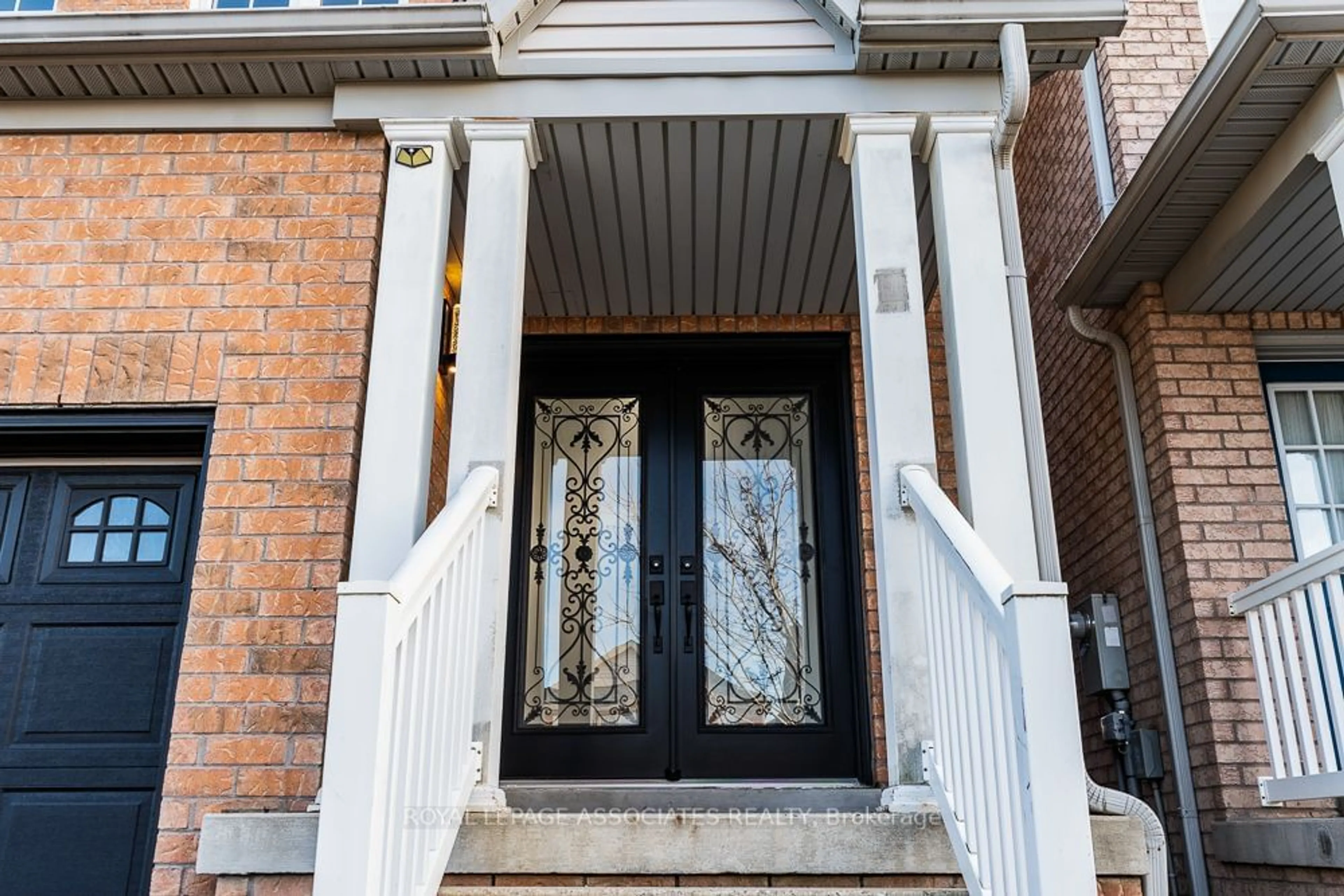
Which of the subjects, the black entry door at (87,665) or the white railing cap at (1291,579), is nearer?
the black entry door at (87,665)

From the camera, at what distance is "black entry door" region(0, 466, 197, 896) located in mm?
3152

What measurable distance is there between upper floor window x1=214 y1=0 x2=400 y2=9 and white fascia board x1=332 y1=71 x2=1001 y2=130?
0.52 m

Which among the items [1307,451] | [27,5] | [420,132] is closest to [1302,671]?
[1307,451]

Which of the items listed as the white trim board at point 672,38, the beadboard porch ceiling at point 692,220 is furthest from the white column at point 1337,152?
the white trim board at point 672,38

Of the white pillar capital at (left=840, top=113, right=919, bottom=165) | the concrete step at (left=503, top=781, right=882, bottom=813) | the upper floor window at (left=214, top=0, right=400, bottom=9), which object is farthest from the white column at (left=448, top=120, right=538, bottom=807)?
the white pillar capital at (left=840, top=113, right=919, bottom=165)

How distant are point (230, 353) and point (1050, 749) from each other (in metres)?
2.63

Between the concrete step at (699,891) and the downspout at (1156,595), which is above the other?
the downspout at (1156,595)

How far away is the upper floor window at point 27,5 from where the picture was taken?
382 centimetres

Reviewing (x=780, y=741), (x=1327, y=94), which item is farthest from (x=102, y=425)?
(x=1327, y=94)

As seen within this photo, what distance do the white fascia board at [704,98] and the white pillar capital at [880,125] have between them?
2cm

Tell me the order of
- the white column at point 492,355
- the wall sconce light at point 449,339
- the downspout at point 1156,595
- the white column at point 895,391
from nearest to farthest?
the white column at point 895,391, the white column at point 492,355, the wall sconce light at point 449,339, the downspout at point 1156,595

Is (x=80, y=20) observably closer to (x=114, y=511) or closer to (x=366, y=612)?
(x=114, y=511)

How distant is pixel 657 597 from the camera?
457cm

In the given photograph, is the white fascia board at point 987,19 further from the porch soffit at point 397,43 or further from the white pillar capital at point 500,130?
the white pillar capital at point 500,130
